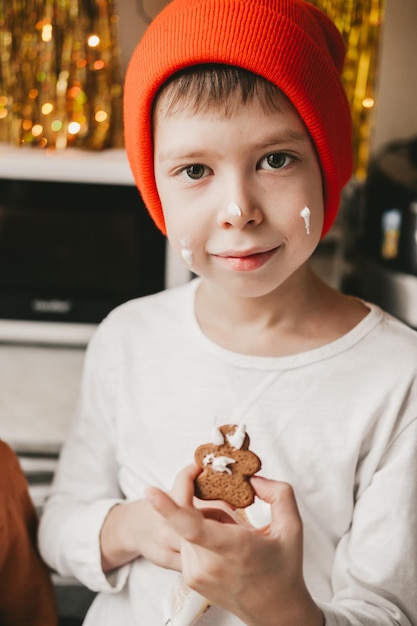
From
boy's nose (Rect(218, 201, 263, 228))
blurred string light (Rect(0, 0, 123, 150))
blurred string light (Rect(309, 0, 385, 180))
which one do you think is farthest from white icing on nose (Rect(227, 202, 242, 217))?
blurred string light (Rect(309, 0, 385, 180))

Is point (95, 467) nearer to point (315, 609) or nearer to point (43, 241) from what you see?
point (315, 609)

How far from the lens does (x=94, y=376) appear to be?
3.36ft

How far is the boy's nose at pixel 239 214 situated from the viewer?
740 mm

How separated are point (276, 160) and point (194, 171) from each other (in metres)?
0.09

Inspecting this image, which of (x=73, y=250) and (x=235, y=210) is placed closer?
(x=235, y=210)

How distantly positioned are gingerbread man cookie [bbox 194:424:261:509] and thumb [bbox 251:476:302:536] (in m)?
0.01

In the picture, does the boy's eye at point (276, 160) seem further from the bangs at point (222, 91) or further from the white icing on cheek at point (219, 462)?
the white icing on cheek at point (219, 462)

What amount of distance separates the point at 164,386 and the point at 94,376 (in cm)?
13

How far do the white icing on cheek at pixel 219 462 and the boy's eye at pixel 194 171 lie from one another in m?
0.32

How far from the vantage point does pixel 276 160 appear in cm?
77

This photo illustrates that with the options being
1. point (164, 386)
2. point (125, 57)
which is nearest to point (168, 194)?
point (164, 386)

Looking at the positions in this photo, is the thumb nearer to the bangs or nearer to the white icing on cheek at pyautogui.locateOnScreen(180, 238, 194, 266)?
the white icing on cheek at pyautogui.locateOnScreen(180, 238, 194, 266)

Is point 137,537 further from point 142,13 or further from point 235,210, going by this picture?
point 142,13

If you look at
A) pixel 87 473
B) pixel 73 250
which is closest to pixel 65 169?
pixel 73 250
